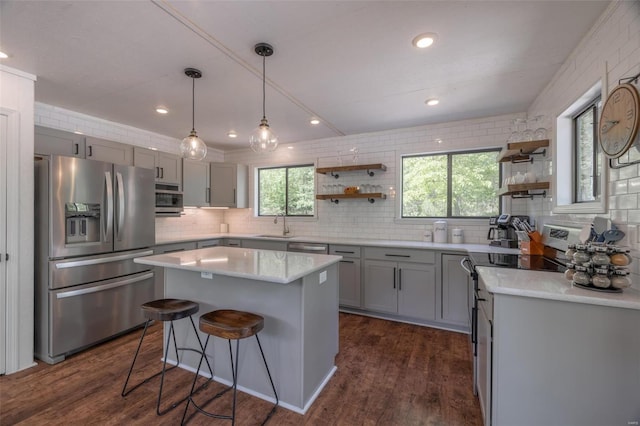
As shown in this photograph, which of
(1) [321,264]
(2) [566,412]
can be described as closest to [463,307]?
(2) [566,412]

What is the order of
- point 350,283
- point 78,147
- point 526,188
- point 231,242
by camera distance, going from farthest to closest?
point 231,242 → point 350,283 → point 78,147 → point 526,188

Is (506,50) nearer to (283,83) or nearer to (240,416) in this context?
(283,83)

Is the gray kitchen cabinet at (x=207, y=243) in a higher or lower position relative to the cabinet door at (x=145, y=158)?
lower

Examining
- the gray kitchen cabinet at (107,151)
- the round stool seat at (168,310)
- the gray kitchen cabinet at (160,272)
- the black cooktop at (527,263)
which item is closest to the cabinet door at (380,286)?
the black cooktop at (527,263)

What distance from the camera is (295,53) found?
6.89ft

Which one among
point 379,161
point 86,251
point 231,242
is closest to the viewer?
point 86,251

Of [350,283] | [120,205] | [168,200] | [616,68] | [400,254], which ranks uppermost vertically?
[616,68]

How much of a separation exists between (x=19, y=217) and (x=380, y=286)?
354 cm

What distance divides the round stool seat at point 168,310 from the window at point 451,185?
3014 mm

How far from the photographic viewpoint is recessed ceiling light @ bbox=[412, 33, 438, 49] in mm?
1888

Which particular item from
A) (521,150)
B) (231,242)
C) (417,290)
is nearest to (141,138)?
(231,242)

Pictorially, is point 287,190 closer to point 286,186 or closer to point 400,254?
point 286,186

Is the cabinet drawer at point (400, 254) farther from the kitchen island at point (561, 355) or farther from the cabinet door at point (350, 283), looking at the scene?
the kitchen island at point (561, 355)

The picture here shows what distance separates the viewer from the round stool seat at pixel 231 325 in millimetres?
1614
